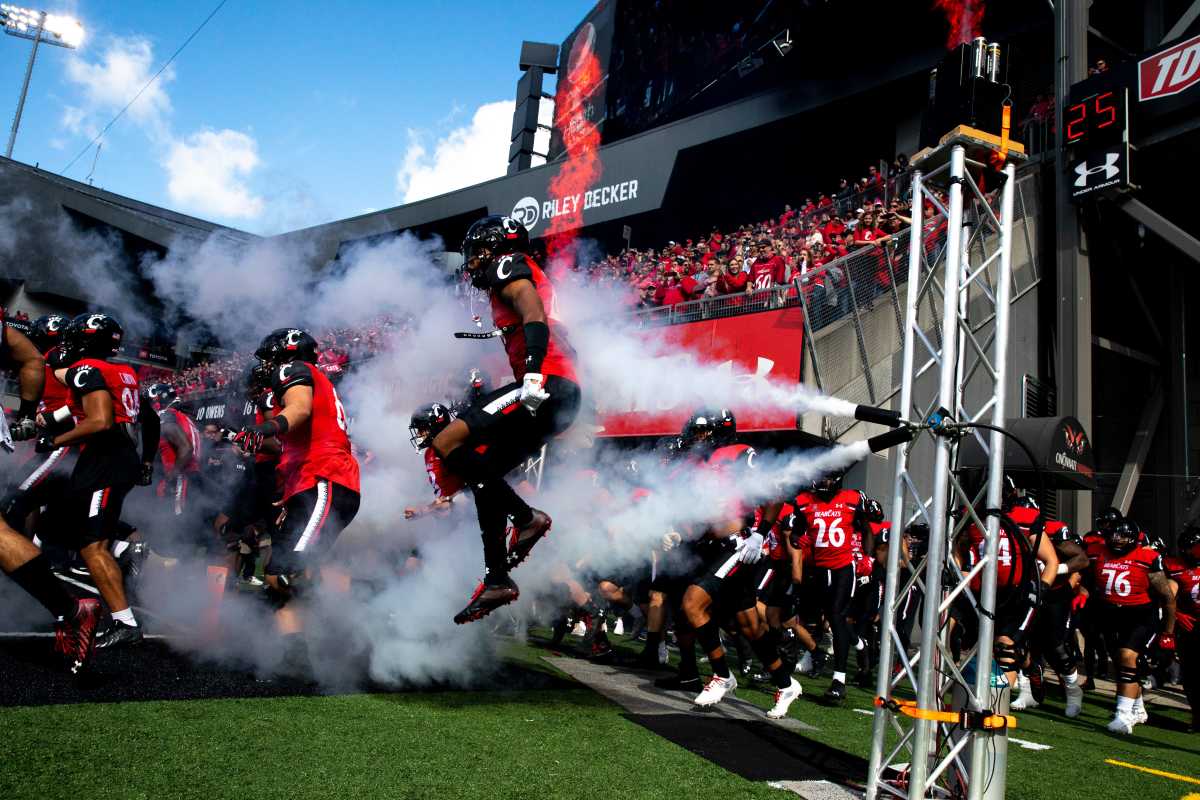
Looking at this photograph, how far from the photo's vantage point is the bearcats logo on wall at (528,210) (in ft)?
104

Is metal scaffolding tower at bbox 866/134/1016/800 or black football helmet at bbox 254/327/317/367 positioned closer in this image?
metal scaffolding tower at bbox 866/134/1016/800

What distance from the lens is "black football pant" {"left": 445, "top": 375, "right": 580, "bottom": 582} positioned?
18.0ft

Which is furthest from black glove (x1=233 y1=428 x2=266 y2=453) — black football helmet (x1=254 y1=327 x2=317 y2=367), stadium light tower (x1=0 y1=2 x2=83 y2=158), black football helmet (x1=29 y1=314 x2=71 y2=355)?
stadium light tower (x1=0 y1=2 x2=83 y2=158)

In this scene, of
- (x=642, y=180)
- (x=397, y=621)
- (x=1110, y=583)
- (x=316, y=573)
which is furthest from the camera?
(x=642, y=180)

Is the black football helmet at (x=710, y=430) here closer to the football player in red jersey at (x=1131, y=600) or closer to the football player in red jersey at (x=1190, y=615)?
the football player in red jersey at (x=1131, y=600)

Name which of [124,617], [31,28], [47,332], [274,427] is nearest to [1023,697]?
[274,427]

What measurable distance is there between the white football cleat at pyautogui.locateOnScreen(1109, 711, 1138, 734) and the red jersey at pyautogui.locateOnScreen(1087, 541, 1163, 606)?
1.48m

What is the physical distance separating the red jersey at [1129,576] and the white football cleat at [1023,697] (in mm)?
1352

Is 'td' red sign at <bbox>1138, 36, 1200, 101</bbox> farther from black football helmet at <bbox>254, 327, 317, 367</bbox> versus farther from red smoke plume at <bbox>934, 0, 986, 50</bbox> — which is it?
black football helmet at <bbox>254, 327, 317, 367</bbox>

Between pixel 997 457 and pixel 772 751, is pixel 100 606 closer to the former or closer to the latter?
pixel 772 751

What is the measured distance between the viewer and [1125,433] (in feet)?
66.2

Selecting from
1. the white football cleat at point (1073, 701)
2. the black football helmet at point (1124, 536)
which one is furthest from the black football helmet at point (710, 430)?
the black football helmet at point (1124, 536)

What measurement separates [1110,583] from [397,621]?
310 inches

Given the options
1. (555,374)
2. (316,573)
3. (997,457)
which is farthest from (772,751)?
(316,573)
